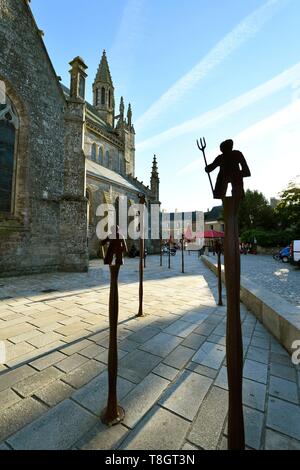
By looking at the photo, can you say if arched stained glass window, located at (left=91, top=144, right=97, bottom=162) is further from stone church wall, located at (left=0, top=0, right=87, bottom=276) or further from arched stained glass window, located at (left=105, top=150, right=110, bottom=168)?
stone church wall, located at (left=0, top=0, right=87, bottom=276)

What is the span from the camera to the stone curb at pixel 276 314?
9.33 ft

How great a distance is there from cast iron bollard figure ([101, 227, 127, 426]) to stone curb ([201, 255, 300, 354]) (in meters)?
2.24

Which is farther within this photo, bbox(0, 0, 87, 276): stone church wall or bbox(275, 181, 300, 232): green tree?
bbox(275, 181, 300, 232): green tree

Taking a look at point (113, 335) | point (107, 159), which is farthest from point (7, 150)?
point (107, 159)

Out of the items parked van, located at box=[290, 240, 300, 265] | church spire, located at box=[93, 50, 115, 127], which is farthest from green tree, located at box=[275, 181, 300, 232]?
church spire, located at box=[93, 50, 115, 127]

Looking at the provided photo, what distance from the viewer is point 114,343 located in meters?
1.81

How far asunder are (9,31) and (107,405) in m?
12.9

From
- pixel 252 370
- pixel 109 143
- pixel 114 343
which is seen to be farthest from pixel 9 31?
pixel 109 143

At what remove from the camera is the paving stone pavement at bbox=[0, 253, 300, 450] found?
154 centimetres

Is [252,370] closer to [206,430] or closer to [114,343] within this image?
[206,430]

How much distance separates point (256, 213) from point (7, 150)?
33.7 m

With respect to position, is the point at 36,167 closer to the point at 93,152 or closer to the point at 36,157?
the point at 36,157

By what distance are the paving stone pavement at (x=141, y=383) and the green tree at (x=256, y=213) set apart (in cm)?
3291

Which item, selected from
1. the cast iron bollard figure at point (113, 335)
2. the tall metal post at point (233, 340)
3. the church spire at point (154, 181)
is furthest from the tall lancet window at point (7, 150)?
the church spire at point (154, 181)
